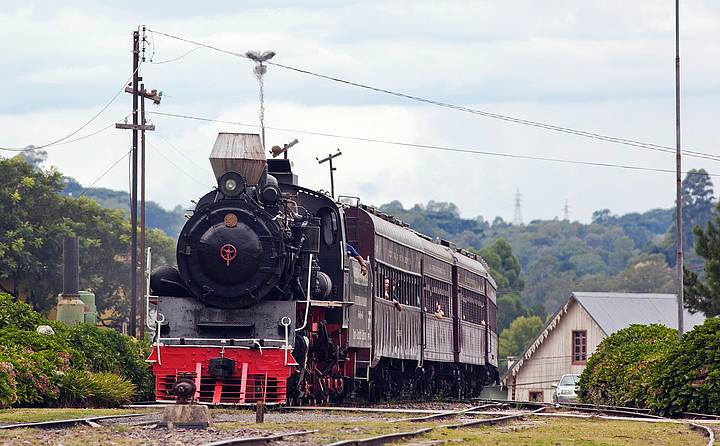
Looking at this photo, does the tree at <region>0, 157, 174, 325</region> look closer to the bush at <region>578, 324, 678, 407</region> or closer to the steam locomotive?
the bush at <region>578, 324, 678, 407</region>

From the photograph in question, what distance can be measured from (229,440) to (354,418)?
7.07 meters

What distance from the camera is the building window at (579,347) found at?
70.2m

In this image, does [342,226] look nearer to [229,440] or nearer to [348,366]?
[348,366]

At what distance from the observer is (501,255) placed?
144625mm

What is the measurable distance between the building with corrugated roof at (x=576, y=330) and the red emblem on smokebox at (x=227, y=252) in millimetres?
46075

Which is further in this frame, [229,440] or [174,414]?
[174,414]

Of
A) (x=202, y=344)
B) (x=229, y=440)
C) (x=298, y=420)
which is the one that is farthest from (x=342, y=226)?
(x=229, y=440)

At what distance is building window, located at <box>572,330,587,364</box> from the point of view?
70250mm

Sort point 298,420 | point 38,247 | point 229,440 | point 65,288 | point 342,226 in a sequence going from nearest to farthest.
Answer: point 229,440 → point 298,420 → point 342,226 → point 65,288 → point 38,247

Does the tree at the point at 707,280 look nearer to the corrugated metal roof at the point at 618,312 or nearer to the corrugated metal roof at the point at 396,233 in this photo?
the corrugated metal roof at the point at 618,312

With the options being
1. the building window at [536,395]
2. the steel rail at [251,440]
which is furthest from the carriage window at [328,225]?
the building window at [536,395]

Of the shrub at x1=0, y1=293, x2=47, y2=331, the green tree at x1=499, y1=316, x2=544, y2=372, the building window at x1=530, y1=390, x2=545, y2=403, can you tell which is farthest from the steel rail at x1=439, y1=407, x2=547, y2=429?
the green tree at x1=499, y1=316, x2=544, y2=372

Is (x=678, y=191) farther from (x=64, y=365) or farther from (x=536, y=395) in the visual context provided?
(x=536, y=395)

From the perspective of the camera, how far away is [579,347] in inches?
2776
